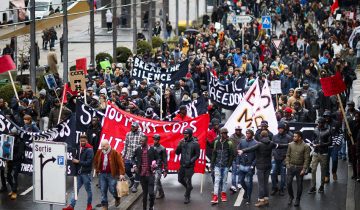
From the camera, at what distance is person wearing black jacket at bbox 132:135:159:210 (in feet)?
67.3

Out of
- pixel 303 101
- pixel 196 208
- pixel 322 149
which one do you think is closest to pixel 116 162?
pixel 196 208

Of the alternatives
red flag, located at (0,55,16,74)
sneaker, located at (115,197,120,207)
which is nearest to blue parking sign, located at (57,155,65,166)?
sneaker, located at (115,197,120,207)

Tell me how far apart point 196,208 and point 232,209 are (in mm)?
633

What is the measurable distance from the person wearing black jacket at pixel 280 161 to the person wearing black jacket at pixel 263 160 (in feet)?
1.58

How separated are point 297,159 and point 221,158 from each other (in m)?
1.35

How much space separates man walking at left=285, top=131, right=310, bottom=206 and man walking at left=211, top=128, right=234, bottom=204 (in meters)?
1.03

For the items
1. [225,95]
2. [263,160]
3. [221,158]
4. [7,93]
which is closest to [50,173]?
[221,158]

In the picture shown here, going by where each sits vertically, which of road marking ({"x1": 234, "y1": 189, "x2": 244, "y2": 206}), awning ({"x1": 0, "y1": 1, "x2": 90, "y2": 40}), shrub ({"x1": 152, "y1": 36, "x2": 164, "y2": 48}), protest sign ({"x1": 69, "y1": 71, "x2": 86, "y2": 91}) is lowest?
road marking ({"x1": 234, "y1": 189, "x2": 244, "y2": 206})

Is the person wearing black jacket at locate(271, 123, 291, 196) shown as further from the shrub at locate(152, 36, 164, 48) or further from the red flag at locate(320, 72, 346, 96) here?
the shrub at locate(152, 36, 164, 48)

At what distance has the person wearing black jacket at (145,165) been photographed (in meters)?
20.5

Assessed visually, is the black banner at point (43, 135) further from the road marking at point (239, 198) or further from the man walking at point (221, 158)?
the road marking at point (239, 198)

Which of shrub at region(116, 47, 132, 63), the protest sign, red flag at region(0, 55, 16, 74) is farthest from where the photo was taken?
shrub at region(116, 47, 132, 63)

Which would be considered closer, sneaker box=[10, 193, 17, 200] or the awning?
sneaker box=[10, 193, 17, 200]

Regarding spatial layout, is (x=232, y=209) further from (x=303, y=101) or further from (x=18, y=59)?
(x=18, y=59)
